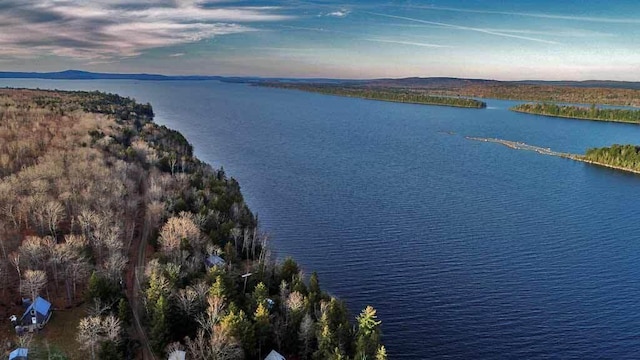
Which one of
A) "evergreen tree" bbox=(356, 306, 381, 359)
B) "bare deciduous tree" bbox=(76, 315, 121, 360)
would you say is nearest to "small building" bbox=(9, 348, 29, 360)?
"bare deciduous tree" bbox=(76, 315, 121, 360)

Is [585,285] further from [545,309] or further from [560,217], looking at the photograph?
[560,217]

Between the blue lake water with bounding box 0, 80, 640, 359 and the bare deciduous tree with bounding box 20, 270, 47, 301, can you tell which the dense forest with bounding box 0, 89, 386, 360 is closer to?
the bare deciduous tree with bounding box 20, 270, 47, 301

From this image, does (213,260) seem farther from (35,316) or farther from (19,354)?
(19,354)

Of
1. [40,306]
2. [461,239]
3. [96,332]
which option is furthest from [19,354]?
[461,239]

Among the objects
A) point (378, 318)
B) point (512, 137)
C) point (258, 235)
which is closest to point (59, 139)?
point (258, 235)

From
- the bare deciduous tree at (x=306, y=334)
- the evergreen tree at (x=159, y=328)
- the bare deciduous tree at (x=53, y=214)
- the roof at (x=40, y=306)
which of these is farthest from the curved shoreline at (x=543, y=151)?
the roof at (x=40, y=306)

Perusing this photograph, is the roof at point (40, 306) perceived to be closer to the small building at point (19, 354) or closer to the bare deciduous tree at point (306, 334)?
the small building at point (19, 354)
